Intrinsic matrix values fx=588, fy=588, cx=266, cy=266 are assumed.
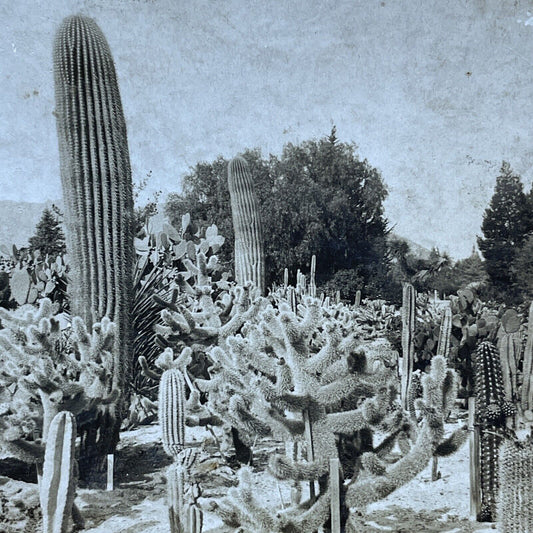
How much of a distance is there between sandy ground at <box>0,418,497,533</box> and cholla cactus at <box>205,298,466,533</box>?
0.64 metres

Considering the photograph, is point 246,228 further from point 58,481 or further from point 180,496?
point 58,481

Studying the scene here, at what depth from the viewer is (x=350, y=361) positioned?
3420mm

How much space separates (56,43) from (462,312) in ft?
21.9

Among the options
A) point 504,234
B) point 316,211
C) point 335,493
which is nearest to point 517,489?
point 335,493

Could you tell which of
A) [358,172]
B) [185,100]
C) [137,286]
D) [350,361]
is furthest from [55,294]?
[358,172]

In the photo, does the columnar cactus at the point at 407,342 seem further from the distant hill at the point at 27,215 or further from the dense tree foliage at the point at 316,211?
Result: the dense tree foliage at the point at 316,211

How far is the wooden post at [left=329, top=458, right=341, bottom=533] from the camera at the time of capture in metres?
3.09

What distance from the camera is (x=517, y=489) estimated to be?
3.49 meters

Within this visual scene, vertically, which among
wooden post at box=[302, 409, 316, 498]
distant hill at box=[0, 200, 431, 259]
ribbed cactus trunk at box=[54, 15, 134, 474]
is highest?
distant hill at box=[0, 200, 431, 259]

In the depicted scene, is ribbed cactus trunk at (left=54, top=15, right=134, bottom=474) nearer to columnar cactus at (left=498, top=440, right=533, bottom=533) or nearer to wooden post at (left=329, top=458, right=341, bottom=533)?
wooden post at (left=329, top=458, right=341, bottom=533)

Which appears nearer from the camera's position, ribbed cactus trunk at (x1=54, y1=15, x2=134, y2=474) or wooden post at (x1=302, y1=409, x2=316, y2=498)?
wooden post at (x1=302, y1=409, x2=316, y2=498)

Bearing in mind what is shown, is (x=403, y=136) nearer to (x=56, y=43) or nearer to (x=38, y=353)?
(x=56, y=43)

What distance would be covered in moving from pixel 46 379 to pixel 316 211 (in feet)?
49.9

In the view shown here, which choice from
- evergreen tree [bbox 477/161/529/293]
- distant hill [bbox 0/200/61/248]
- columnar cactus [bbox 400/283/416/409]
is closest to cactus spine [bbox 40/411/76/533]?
columnar cactus [bbox 400/283/416/409]
